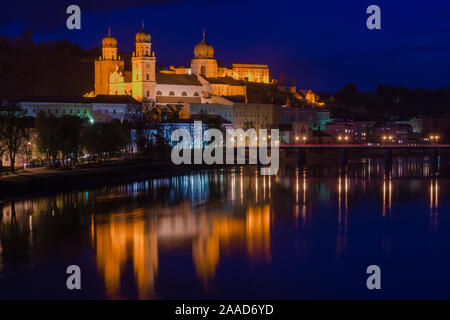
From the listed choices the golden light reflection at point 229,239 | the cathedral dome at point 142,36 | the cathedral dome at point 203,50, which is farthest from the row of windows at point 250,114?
the golden light reflection at point 229,239

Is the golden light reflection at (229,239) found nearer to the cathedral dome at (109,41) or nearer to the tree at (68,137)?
the tree at (68,137)

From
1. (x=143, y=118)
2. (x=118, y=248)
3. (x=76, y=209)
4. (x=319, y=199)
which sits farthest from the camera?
(x=143, y=118)

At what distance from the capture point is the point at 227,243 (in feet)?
79.6

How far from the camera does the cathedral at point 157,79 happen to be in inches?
3014

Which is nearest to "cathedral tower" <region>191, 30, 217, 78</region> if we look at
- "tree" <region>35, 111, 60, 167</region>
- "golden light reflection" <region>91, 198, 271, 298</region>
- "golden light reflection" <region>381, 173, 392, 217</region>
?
"golden light reflection" <region>381, 173, 392, 217</region>

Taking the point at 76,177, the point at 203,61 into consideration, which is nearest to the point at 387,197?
the point at 76,177

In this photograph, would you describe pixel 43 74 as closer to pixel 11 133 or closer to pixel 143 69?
pixel 143 69

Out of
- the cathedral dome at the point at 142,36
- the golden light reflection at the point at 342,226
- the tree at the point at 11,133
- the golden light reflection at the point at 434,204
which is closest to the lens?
the golden light reflection at the point at 342,226

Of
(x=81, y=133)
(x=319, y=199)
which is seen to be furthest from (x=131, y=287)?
(x=81, y=133)

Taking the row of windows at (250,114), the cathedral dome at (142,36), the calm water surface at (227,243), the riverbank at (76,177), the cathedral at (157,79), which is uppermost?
the cathedral dome at (142,36)
